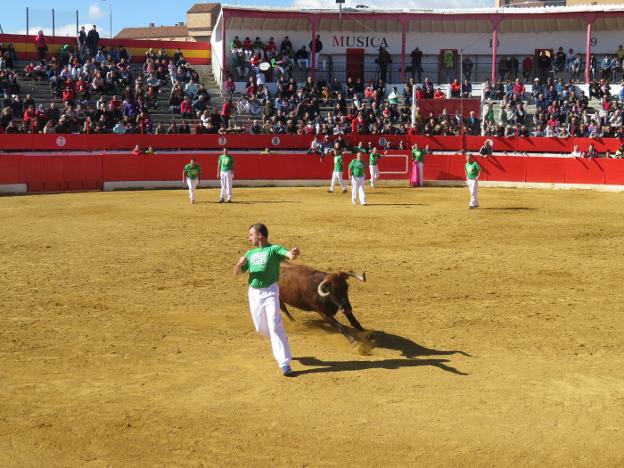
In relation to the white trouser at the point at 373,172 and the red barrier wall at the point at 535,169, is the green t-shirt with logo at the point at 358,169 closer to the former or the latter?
the white trouser at the point at 373,172

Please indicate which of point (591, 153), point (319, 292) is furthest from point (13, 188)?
point (319, 292)

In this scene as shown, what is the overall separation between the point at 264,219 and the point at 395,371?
13.3 meters

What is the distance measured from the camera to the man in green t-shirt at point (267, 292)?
9148 millimetres

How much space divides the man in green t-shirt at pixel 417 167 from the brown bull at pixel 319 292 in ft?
71.7

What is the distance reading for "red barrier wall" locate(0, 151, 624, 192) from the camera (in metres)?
31.0

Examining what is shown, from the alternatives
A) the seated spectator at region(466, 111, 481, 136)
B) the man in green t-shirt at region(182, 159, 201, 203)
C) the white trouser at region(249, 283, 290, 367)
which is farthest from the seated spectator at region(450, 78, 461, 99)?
the white trouser at region(249, 283, 290, 367)

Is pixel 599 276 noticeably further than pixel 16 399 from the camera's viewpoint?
Yes

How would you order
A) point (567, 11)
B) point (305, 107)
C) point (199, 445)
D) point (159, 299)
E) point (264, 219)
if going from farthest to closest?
point (567, 11) → point (305, 107) → point (264, 219) → point (159, 299) → point (199, 445)

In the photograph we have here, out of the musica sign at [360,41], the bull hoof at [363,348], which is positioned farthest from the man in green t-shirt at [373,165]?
the bull hoof at [363,348]

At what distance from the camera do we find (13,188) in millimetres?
30641

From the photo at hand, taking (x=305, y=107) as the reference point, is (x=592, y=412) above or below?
below

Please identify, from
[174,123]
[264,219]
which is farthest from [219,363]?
[174,123]

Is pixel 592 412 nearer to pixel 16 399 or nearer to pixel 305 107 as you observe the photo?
pixel 16 399

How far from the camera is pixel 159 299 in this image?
504 inches
